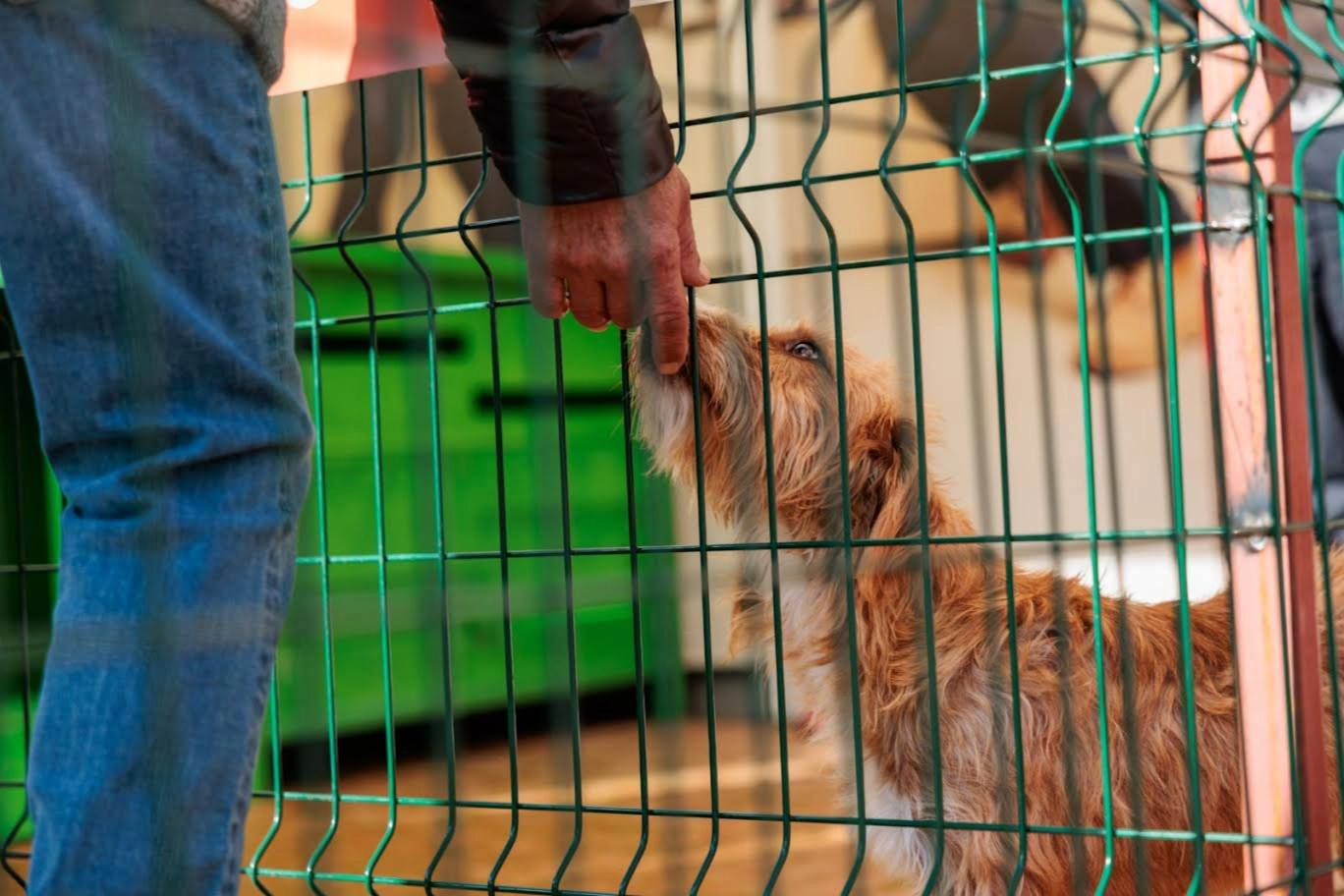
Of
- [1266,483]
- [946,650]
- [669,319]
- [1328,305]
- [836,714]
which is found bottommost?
[836,714]

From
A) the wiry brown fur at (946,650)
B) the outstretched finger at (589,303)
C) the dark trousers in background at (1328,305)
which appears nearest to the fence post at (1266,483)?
the wiry brown fur at (946,650)

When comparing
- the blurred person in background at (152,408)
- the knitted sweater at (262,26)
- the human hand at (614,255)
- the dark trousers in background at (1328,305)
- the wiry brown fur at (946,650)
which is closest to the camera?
the blurred person in background at (152,408)

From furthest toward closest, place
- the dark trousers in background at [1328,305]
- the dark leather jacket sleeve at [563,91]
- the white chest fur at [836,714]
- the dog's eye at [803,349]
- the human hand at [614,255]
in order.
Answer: the dark trousers in background at [1328,305] < the dog's eye at [803,349] < the white chest fur at [836,714] < the human hand at [614,255] < the dark leather jacket sleeve at [563,91]

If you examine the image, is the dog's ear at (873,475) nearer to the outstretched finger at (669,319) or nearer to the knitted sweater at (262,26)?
the outstretched finger at (669,319)

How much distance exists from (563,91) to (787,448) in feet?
2.97

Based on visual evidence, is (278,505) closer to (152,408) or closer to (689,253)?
(152,408)

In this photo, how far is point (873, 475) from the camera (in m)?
2.12

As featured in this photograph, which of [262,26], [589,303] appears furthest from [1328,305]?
[262,26]

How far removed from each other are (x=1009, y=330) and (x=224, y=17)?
380cm

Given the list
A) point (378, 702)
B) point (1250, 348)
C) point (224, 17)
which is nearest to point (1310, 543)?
point (1250, 348)

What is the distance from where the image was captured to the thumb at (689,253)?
1508 mm

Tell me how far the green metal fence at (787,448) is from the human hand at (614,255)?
10cm

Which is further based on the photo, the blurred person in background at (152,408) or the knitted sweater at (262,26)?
the knitted sweater at (262,26)

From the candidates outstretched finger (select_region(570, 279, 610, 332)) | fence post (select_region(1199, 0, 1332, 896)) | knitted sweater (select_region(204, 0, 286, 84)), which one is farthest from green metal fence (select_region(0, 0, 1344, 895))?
knitted sweater (select_region(204, 0, 286, 84))
